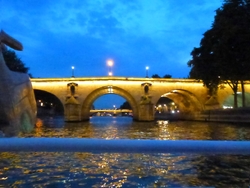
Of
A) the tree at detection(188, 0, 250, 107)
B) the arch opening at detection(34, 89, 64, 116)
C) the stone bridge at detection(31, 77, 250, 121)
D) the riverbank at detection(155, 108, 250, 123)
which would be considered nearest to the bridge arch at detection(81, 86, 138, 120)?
the stone bridge at detection(31, 77, 250, 121)

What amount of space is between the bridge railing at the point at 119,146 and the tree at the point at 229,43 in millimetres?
35396

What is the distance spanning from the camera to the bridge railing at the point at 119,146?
2928 mm

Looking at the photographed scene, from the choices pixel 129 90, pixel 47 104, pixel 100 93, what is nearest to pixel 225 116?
pixel 129 90

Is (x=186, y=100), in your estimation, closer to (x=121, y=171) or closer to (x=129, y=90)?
(x=129, y=90)

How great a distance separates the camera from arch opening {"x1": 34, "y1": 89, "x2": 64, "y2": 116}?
9157 centimetres

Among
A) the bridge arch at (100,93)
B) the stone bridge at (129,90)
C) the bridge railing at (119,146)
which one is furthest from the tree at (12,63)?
the bridge railing at (119,146)

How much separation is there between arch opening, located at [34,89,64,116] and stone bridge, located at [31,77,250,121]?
14.5 meters

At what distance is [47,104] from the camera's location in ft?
368

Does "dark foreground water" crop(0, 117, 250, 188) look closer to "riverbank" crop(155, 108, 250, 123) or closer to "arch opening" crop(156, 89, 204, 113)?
"riverbank" crop(155, 108, 250, 123)

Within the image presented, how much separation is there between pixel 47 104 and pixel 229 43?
81.8m

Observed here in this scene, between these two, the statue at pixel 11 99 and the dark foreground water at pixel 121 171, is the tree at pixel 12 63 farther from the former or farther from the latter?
the statue at pixel 11 99

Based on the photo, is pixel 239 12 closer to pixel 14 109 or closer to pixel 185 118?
pixel 14 109

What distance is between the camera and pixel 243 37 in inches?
1444

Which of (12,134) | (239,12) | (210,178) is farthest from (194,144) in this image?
(239,12)
